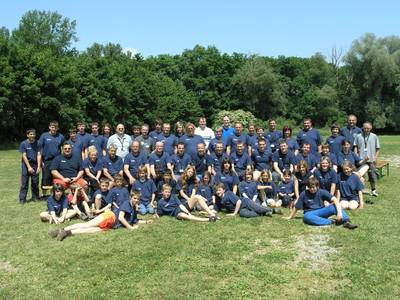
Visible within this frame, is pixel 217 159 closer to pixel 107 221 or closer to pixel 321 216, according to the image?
pixel 321 216

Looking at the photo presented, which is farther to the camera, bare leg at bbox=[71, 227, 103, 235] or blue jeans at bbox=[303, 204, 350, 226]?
blue jeans at bbox=[303, 204, 350, 226]

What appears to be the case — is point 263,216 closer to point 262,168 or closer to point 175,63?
point 262,168

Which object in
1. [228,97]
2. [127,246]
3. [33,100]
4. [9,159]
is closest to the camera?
[127,246]

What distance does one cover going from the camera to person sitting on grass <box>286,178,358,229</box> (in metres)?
9.11

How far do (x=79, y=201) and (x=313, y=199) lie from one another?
5.29 m

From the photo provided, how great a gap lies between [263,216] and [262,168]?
1.97 m

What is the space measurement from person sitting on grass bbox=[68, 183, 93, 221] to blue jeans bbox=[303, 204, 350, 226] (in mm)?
4713

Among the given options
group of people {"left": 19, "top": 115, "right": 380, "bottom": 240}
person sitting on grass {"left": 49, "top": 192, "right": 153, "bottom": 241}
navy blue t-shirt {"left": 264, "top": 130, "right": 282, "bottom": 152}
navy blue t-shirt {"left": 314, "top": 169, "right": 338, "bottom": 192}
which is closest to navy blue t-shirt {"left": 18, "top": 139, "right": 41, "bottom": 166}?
group of people {"left": 19, "top": 115, "right": 380, "bottom": 240}

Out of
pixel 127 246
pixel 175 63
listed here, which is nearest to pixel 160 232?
pixel 127 246

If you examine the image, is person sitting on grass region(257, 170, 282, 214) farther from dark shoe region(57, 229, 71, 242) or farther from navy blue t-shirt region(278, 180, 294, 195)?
dark shoe region(57, 229, 71, 242)

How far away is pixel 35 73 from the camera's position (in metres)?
34.2

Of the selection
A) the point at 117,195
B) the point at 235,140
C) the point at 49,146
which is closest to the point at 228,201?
the point at 235,140

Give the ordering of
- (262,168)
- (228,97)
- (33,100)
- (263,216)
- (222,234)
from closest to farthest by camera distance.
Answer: (222,234)
(263,216)
(262,168)
(33,100)
(228,97)

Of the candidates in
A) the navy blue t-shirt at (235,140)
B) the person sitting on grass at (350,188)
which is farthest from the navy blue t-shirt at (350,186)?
the navy blue t-shirt at (235,140)
